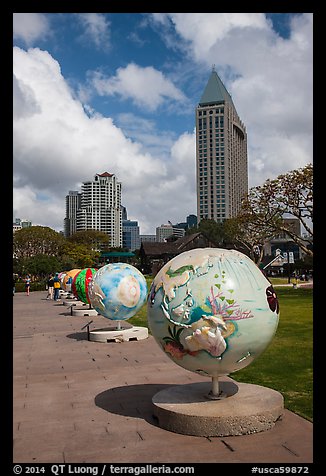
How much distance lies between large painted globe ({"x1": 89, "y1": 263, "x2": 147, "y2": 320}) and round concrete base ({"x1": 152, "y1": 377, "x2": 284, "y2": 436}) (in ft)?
22.1

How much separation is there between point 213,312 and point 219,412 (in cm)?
149

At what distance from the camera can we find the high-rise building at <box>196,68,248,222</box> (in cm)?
15050

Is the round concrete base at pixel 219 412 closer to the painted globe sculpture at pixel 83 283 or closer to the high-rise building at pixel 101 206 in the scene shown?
the painted globe sculpture at pixel 83 283

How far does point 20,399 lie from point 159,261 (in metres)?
65.6

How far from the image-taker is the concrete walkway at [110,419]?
587 centimetres

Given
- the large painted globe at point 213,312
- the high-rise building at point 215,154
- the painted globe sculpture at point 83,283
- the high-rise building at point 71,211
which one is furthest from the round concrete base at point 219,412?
the high-rise building at point 71,211

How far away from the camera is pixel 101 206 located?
152 m

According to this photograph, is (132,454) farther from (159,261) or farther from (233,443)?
(159,261)

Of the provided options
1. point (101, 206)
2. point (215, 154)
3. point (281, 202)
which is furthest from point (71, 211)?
point (281, 202)

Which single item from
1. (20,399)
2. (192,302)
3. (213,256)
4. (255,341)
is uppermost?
(213,256)

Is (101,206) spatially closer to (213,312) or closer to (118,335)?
(118,335)

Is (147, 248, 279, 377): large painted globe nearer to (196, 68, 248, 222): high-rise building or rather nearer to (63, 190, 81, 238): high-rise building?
(196, 68, 248, 222): high-rise building
